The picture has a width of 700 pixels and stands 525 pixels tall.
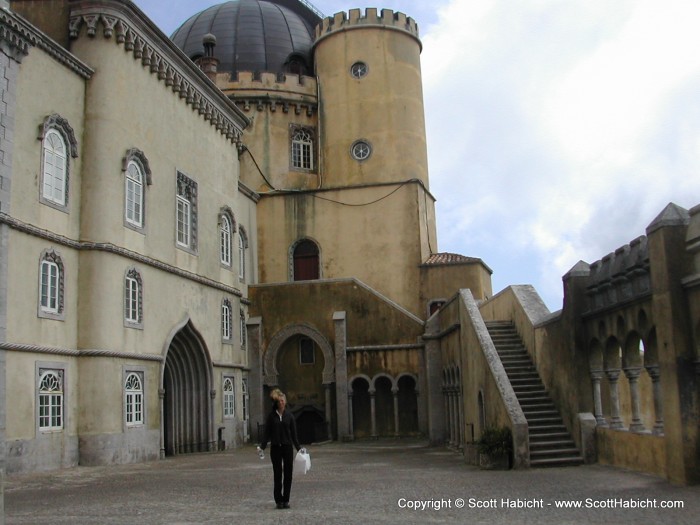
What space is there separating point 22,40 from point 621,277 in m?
13.5

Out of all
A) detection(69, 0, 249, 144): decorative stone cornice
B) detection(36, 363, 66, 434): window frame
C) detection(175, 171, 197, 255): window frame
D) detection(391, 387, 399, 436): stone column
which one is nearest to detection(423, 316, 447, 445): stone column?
detection(391, 387, 399, 436): stone column

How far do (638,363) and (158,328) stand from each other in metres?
13.6

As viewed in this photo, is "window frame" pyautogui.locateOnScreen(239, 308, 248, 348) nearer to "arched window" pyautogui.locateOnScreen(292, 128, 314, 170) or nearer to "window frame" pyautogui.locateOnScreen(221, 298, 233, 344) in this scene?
"window frame" pyautogui.locateOnScreen(221, 298, 233, 344)

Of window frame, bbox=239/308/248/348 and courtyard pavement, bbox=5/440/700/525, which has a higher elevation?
window frame, bbox=239/308/248/348

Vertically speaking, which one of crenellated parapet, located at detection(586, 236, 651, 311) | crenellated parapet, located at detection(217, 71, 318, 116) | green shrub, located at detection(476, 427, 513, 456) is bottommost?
green shrub, located at detection(476, 427, 513, 456)

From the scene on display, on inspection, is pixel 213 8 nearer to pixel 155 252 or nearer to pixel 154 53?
pixel 154 53

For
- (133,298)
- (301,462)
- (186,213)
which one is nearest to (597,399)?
(301,462)

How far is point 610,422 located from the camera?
47.8 ft

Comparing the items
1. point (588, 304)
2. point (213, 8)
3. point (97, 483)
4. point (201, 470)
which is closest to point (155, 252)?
point (201, 470)

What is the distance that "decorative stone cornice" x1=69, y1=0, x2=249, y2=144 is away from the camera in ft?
68.7

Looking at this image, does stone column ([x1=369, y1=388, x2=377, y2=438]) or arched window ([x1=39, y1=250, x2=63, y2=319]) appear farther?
stone column ([x1=369, y1=388, x2=377, y2=438])

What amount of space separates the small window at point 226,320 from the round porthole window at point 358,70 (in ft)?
43.5

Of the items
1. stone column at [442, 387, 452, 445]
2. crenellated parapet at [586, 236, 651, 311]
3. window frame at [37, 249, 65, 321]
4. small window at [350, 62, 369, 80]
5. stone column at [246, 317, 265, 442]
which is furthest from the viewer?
small window at [350, 62, 369, 80]

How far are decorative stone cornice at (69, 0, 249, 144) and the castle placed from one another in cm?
7
